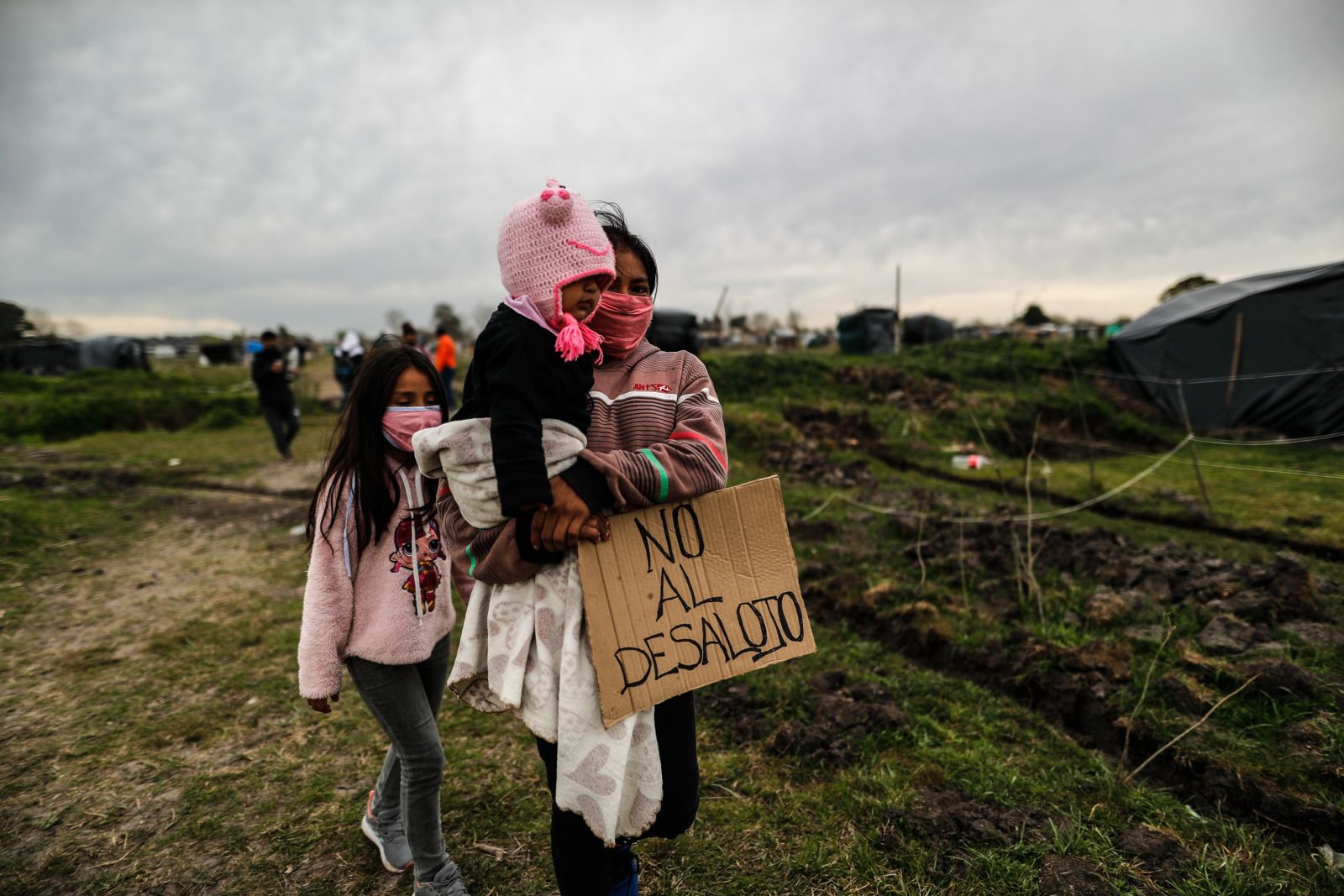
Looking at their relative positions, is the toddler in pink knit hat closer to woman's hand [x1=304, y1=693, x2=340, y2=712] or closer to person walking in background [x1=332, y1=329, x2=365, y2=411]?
woman's hand [x1=304, y1=693, x2=340, y2=712]

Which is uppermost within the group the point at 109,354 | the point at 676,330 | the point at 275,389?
the point at 109,354

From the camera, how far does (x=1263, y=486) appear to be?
7234 mm

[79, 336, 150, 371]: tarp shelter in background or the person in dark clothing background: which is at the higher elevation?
[79, 336, 150, 371]: tarp shelter in background

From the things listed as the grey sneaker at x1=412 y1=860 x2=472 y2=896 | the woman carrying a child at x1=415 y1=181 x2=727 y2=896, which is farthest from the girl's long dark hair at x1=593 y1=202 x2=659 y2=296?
the grey sneaker at x1=412 y1=860 x2=472 y2=896

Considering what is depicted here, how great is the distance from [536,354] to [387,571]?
3.42ft

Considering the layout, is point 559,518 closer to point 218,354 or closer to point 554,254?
point 554,254

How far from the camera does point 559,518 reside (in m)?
1.28

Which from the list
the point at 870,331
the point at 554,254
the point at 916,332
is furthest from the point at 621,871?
the point at 916,332

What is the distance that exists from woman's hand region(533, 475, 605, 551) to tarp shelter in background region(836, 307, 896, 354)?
1818cm

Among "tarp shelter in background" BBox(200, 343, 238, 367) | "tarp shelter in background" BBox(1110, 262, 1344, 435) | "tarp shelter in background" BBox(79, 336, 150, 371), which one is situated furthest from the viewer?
"tarp shelter in background" BBox(200, 343, 238, 367)

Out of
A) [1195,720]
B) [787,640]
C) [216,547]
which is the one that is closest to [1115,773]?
[1195,720]

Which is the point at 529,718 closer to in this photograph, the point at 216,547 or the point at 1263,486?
the point at 216,547

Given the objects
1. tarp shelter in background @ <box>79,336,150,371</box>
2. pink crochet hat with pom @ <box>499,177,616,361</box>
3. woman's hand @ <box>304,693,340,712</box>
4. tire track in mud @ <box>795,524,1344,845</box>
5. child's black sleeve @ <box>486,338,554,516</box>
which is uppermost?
tarp shelter in background @ <box>79,336,150,371</box>

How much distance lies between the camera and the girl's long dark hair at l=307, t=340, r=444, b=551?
191 centimetres
